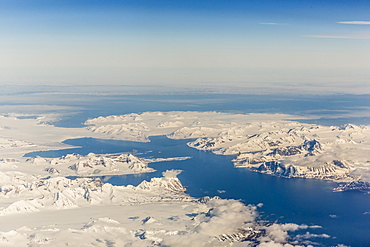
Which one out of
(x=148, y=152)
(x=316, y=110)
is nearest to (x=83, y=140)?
(x=148, y=152)

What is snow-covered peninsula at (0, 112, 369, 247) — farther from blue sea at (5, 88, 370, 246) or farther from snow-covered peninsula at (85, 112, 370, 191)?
blue sea at (5, 88, 370, 246)

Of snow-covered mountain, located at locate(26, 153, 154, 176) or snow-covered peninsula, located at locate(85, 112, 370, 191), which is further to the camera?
snow-covered mountain, located at locate(26, 153, 154, 176)

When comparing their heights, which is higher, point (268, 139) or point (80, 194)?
point (268, 139)

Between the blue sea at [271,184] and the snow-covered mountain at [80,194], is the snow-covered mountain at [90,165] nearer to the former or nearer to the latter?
the blue sea at [271,184]

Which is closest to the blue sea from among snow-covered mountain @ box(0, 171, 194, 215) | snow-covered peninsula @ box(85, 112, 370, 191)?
snow-covered peninsula @ box(85, 112, 370, 191)

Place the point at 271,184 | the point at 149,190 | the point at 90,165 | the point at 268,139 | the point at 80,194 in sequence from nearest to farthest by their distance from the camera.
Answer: the point at 80,194 < the point at 149,190 < the point at 271,184 < the point at 90,165 < the point at 268,139

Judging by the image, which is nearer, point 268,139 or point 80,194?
point 80,194

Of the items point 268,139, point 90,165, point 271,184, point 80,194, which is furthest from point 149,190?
point 268,139

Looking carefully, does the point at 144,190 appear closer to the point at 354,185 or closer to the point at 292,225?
the point at 292,225

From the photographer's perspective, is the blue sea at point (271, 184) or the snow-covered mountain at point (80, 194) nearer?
the blue sea at point (271, 184)

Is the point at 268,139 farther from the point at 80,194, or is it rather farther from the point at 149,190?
the point at 80,194

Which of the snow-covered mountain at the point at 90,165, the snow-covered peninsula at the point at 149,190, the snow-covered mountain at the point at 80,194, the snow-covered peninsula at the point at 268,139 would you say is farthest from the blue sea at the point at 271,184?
the snow-covered mountain at the point at 80,194
